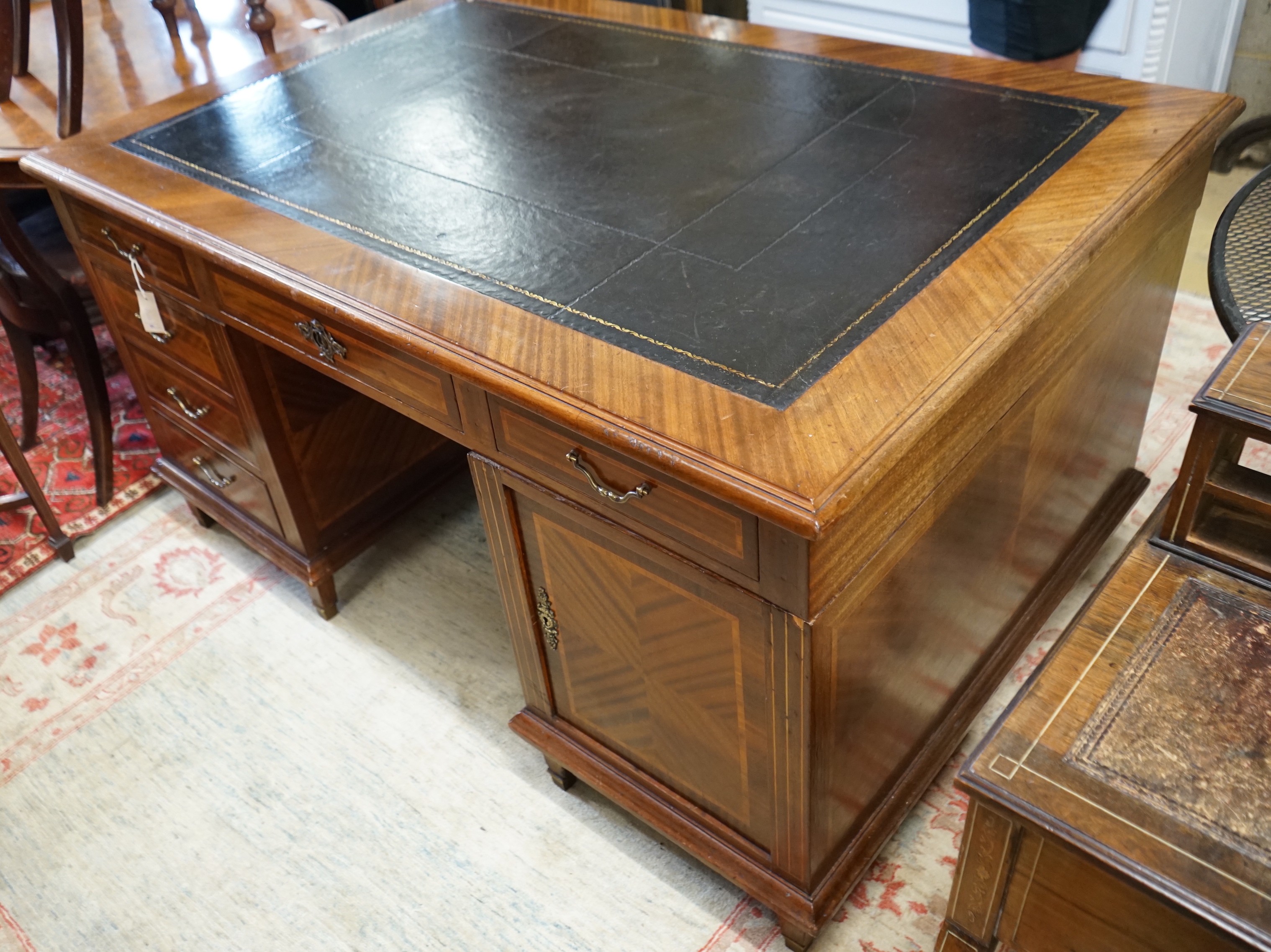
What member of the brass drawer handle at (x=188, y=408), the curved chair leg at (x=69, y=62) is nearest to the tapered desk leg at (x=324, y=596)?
the brass drawer handle at (x=188, y=408)

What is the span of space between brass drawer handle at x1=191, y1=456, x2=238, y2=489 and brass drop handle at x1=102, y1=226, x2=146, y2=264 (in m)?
0.41

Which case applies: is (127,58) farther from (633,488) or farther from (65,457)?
(633,488)

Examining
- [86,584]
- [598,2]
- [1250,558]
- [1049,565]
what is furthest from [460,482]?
[1250,558]

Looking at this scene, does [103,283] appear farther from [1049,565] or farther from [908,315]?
[1049,565]

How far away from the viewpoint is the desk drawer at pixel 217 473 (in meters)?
1.85

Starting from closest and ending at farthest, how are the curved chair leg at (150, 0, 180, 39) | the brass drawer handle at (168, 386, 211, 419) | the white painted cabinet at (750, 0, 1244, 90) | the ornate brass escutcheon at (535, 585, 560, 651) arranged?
the ornate brass escutcheon at (535, 585, 560, 651), the brass drawer handle at (168, 386, 211, 419), the curved chair leg at (150, 0, 180, 39), the white painted cabinet at (750, 0, 1244, 90)

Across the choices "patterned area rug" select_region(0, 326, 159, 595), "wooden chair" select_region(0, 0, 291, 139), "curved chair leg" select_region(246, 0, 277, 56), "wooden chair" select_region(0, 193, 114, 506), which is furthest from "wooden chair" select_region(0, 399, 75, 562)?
"curved chair leg" select_region(246, 0, 277, 56)

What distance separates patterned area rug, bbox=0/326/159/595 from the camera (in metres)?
2.14

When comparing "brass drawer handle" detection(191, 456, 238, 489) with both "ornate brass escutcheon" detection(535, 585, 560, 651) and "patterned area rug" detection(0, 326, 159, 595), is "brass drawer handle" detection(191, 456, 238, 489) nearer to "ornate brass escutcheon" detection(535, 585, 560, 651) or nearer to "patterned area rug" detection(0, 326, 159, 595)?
"patterned area rug" detection(0, 326, 159, 595)

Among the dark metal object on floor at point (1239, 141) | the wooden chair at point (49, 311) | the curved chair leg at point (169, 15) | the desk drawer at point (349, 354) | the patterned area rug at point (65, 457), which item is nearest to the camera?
→ the desk drawer at point (349, 354)

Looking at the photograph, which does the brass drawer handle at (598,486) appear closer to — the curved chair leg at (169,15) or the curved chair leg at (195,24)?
the curved chair leg at (169,15)

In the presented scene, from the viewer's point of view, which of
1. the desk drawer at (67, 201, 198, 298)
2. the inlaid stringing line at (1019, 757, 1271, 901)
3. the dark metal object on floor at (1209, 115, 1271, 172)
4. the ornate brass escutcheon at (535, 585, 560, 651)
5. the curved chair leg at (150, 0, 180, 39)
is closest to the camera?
the inlaid stringing line at (1019, 757, 1271, 901)

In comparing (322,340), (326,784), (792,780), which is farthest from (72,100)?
(792,780)

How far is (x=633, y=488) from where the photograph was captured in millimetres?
1086
